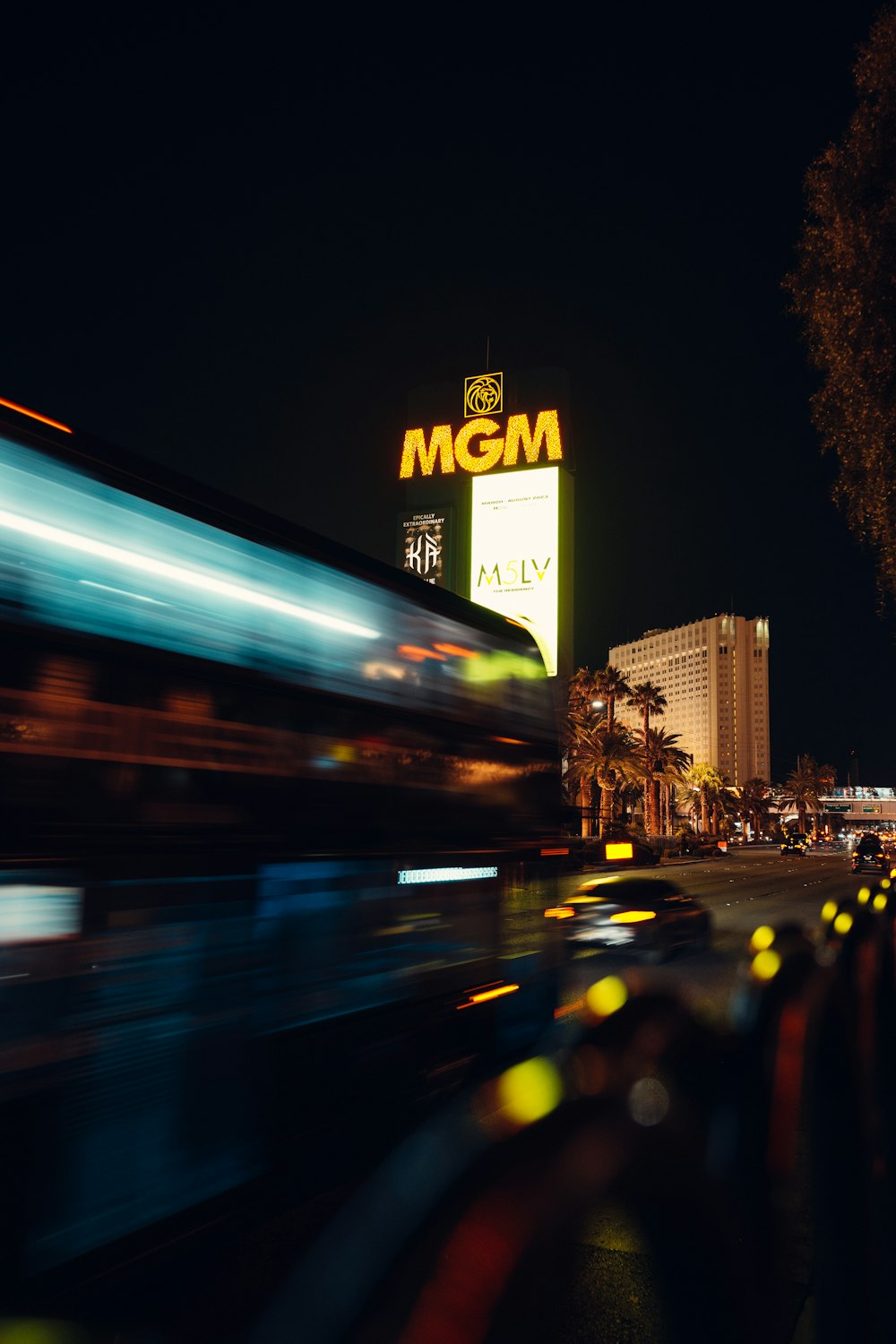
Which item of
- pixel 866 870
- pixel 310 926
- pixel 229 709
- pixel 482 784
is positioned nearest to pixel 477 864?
pixel 482 784

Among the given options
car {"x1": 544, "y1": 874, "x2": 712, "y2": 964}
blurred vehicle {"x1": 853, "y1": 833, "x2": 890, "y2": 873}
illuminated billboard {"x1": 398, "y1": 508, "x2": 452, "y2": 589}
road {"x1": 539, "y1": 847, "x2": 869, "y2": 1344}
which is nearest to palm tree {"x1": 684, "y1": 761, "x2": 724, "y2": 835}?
blurred vehicle {"x1": 853, "y1": 833, "x2": 890, "y2": 873}

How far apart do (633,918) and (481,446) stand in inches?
1366

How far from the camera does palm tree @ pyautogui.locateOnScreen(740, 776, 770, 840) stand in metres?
138

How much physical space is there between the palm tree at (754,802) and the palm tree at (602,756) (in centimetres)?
8640

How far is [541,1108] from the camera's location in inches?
84.2

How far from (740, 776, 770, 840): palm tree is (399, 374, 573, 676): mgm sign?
10485cm

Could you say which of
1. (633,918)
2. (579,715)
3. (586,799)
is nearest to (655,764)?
(586,799)

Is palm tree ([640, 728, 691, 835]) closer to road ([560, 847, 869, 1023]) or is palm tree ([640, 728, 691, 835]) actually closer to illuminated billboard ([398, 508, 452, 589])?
road ([560, 847, 869, 1023])

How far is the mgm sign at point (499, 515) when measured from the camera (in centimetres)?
3878

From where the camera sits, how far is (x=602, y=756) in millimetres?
53250

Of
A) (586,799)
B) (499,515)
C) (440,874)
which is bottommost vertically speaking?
(440,874)

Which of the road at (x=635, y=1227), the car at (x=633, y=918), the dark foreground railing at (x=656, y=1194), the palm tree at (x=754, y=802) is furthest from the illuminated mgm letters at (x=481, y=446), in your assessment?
the palm tree at (x=754, y=802)

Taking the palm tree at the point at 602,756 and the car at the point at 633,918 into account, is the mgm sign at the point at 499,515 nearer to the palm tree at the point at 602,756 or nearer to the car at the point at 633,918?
the palm tree at the point at 602,756

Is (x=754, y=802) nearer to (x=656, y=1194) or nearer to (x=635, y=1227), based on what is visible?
(x=635, y=1227)
